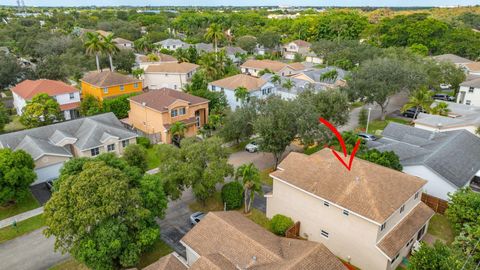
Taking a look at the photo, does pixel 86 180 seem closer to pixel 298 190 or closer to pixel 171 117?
pixel 298 190

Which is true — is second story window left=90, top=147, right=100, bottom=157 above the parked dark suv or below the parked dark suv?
below

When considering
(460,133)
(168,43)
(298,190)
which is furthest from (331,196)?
(168,43)

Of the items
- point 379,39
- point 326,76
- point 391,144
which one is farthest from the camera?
point 379,39

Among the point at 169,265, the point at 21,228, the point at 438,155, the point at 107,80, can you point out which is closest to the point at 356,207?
the point at 169,265

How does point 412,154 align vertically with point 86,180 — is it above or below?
below

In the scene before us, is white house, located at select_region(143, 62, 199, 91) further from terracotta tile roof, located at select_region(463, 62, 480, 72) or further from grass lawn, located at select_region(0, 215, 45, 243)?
terracotta tile roof, located at select_region(463, 62, 480, 72)

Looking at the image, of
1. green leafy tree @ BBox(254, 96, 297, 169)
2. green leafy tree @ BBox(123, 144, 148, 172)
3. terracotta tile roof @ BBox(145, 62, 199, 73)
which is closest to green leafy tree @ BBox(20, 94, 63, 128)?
green leafy tree @ BBox(123, 144, 148, 172)
